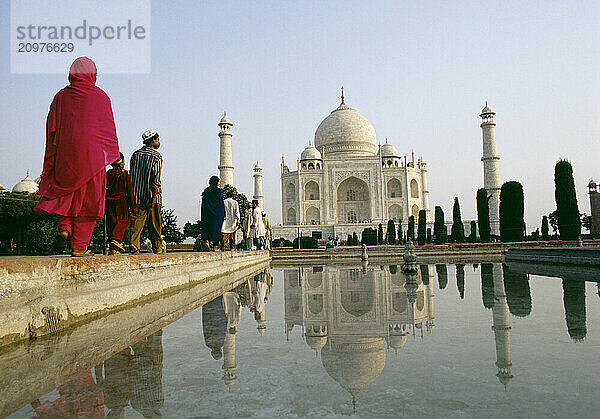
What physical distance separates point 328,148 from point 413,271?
1362 inches

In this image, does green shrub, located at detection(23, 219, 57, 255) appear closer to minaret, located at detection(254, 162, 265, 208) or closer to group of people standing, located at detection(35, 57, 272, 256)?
group of people standing, located at detection(35, 57, 272, 256)

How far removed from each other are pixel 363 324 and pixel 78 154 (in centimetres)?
231

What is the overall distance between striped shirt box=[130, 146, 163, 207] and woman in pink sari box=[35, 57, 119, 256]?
1.39 m

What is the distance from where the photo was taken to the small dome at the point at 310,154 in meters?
38.7

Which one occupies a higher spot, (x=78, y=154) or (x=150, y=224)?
(x=78, y=154)

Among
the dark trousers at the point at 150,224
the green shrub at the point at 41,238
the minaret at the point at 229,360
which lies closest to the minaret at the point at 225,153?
the green shrub at the point at 41,238

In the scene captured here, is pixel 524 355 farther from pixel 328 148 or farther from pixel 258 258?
pixel 328 148

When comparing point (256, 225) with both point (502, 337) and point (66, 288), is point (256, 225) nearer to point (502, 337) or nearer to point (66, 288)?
point (66, 288)

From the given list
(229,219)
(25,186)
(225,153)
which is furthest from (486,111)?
(25,186)


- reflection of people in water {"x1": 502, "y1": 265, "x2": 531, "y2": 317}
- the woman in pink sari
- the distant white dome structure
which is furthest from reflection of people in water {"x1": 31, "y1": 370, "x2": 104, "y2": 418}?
the distant white dome structure

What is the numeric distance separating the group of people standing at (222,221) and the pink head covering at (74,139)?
12.6 feet

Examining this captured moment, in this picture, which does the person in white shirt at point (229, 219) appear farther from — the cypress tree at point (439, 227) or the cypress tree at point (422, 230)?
the cypress tree at point (439, 227)

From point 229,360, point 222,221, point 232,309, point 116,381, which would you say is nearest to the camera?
point 116,381

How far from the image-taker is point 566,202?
1572 centimetres
